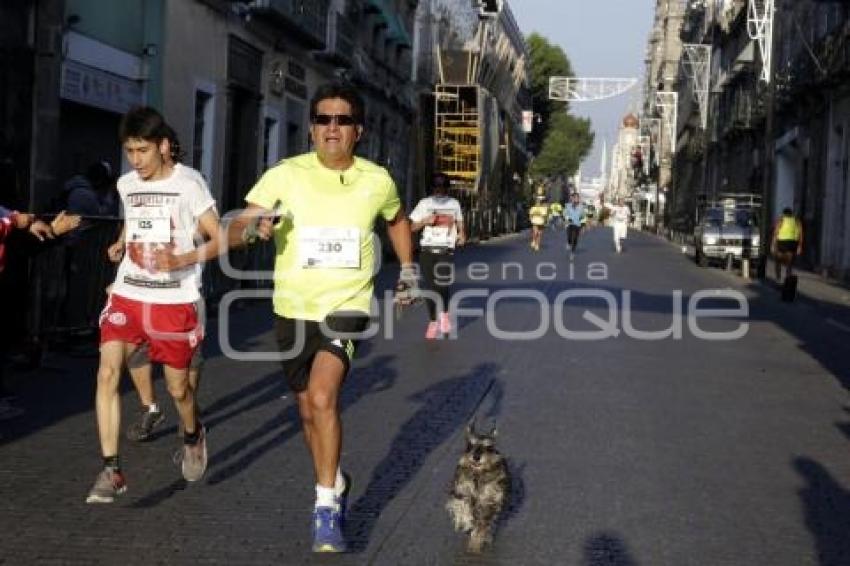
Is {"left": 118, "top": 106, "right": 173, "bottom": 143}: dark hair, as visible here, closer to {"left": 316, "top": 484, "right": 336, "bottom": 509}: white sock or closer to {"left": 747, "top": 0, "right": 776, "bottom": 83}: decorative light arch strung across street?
{"left": 316, "top": 484, "right": 336, "bottom": 509}: white sock

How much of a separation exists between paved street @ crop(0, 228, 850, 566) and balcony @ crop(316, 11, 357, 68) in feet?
54.6

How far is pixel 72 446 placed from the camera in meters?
7.31

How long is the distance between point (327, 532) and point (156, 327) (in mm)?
1706

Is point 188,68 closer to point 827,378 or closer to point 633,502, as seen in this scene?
point 827,378

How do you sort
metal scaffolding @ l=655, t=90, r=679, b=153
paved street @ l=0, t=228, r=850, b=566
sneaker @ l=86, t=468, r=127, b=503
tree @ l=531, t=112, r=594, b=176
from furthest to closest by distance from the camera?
tree @ l=531, t=112, r=594, b=176
metal scaffolding @ l=655, t=90, r=679, b=153
sneaker @ l=86, t=468, r=127, b=503
paved street @ l=0, t=228, r=850, b=566

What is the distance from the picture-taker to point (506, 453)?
7531mm

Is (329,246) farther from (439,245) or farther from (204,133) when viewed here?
(204,133)

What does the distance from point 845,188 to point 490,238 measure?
1037 inches

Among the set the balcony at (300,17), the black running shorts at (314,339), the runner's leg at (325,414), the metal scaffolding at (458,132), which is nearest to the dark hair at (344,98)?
the black running shorts at (314,339)

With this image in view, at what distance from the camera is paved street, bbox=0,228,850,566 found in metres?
5.44

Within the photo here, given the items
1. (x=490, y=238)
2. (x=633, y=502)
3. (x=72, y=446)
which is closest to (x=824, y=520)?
(x=633, y=502)

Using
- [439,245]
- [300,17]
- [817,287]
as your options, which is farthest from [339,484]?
[817,287]

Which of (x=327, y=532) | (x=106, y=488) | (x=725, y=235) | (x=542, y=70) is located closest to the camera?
(x=327, y=532)

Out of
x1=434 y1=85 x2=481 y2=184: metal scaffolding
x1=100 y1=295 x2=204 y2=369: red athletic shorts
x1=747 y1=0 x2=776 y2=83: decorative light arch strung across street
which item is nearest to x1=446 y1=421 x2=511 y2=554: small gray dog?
x1=100 y1=295 x2=204 y2=369: red athletic shorts
